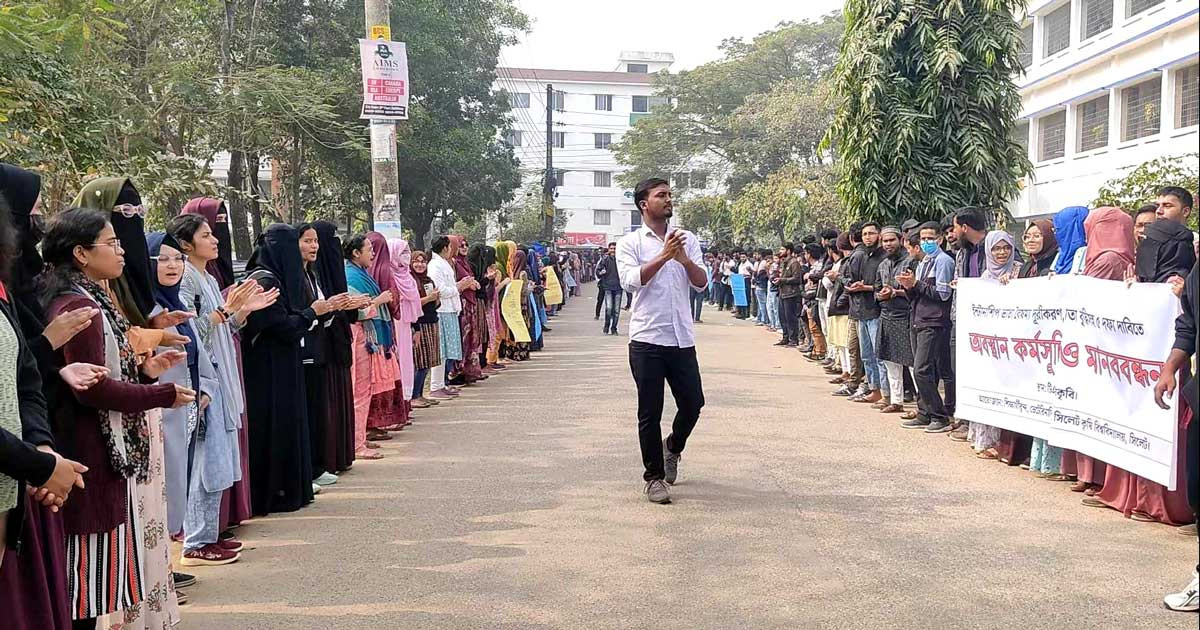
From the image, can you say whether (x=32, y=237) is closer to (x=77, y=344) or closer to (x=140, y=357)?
(x=77, y=344)

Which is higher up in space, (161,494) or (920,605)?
(161,494)

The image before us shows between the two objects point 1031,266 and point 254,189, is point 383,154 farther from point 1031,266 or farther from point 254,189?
point 254,189

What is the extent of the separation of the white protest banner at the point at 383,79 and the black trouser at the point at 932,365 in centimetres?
610

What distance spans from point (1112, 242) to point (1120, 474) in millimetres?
1494

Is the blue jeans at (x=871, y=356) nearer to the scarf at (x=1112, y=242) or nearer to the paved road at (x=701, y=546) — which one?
the paved road at (x=701, y=546)

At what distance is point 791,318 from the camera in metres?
19.4

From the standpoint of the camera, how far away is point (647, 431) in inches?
276

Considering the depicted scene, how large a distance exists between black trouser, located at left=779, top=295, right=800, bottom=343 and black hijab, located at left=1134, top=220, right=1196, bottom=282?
12442 mm

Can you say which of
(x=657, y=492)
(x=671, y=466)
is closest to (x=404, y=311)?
(x=671, y=466)

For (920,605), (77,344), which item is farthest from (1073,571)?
(77,344)

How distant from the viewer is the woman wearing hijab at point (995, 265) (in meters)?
8.59

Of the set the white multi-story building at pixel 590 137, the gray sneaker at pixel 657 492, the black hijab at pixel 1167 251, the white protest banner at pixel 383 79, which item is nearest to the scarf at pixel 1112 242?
the black hijab at pixel 1167 251

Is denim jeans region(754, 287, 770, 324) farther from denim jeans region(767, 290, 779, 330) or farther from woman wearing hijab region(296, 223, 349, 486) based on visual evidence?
woman wearing hijab region(296, 223, 349, 486)

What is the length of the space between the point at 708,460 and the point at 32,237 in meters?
5.47
